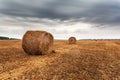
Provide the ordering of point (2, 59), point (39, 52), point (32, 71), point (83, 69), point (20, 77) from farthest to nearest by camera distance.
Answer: point (39, 52) → point (2, 59) → point (83, 69) → point (32, 71) → point (20, 77)

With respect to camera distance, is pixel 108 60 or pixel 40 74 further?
pixel 108 60

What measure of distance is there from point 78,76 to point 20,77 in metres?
3.27

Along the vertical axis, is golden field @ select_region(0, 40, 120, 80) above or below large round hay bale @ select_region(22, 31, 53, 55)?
below

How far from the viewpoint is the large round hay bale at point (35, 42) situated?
19891mm

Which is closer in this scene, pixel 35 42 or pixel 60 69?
pixel 60 69

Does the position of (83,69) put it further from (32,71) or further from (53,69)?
(32,71)

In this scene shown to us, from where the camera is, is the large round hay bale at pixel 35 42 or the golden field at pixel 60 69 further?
the large round hay bale at pixel 35 42

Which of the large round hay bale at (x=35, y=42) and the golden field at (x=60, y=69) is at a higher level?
the large round hay bale at (x=35, y=42)

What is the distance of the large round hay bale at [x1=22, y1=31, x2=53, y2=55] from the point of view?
19891mm

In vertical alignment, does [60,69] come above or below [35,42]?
below

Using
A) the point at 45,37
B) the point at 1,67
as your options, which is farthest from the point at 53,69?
the point at 45,37

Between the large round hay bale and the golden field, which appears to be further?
the large round hay bale

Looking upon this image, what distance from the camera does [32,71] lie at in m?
14.0

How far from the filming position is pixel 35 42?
65.3 ft
